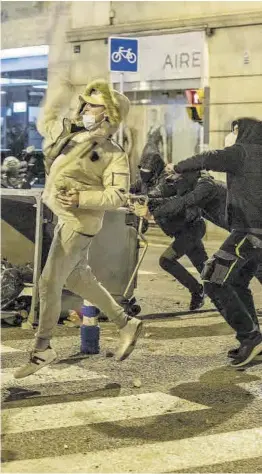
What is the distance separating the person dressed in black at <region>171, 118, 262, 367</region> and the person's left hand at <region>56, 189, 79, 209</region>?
42.0 inches

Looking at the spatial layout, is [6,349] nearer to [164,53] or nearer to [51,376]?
[51,376]

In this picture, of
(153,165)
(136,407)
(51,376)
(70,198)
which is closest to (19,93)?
(153,165)

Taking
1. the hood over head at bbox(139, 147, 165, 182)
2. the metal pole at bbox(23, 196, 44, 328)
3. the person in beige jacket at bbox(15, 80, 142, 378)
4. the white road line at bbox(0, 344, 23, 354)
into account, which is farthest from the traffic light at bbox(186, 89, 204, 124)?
the person in beige jacket at bbox(15, 80, 142, 378)

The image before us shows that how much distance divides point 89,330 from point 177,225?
2.54 m

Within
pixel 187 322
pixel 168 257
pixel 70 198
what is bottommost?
pixel 187 322

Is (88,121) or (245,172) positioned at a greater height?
(88,121)

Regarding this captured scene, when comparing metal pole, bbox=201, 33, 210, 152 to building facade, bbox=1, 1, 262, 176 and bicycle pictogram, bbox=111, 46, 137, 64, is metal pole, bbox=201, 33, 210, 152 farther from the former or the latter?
bicycle pictogram, bbox=111, 46, 137, 64

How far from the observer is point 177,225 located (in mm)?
10070

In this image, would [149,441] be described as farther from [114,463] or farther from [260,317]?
[260,317]

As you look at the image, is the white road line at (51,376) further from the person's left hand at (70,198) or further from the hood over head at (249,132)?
the hood over head at (249,132)

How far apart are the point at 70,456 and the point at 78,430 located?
487 millimetres

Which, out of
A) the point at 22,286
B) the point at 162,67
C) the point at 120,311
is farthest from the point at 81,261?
the point at 162,67

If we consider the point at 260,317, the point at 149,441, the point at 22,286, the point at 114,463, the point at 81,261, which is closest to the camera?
the point at 114,463

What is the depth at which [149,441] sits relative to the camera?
5.68 m
